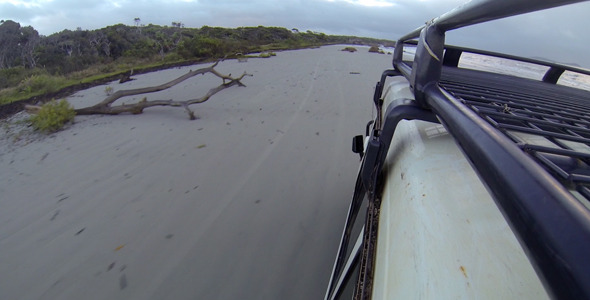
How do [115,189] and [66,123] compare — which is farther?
[66,123]

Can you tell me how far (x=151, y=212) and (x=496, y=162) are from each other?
9.72 ft

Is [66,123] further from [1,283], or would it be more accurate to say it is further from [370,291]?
[370,291]

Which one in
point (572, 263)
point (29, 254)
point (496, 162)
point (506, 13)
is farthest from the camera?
point (29, 254)

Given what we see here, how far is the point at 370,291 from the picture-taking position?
70 centimetres

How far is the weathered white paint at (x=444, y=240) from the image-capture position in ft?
1.57

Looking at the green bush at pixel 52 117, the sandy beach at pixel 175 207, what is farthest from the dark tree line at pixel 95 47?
the sandy beach at pixel 175 207

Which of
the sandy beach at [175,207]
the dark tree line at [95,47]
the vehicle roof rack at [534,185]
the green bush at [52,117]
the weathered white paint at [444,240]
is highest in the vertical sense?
the dark tree line at [95,47]

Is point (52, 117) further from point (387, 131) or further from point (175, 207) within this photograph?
point (387, 131)

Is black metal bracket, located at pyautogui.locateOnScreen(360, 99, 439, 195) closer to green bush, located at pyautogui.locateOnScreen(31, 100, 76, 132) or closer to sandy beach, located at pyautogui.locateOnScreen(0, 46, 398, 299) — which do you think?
sandy beach, located at pyautogui.locateOnScreen(0, 46, 398, 299)

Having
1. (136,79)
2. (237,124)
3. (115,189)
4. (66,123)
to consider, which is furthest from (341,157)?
(136,79)

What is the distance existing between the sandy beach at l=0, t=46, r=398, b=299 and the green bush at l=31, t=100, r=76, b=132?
0.24 metres

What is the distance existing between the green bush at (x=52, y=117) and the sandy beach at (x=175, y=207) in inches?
9.6

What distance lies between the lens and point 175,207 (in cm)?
280

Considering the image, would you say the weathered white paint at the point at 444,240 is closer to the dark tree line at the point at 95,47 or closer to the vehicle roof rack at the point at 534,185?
the vehicle roof rack at the point at 534,185
